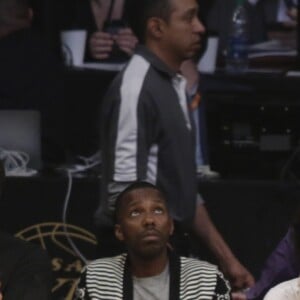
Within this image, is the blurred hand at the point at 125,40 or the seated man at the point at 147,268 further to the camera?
the blurred hand at the point at 125,40

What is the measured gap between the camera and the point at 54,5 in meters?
8.18

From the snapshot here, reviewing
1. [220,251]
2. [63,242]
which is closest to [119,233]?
[220,251]

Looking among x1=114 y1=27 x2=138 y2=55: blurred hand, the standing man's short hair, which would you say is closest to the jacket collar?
the standing man's short hair

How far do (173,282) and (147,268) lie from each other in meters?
0.12

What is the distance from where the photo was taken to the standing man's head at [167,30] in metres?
6.05

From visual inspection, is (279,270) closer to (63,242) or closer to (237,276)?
(237,276)


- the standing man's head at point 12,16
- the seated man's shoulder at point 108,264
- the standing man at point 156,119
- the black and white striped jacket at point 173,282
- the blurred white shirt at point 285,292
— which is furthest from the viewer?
the standing man's head at point 12,16

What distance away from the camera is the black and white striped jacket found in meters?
5.57

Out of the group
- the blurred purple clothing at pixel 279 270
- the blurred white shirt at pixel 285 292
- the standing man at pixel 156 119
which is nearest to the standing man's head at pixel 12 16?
the standing man at pixel 156 119

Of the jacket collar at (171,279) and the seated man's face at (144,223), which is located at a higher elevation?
the seated man's face at (144,223)

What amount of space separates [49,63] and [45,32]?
1.15 ft

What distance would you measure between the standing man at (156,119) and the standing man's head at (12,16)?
1680 millimetres

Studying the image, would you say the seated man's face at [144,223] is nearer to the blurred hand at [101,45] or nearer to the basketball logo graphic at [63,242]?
the basketball logo graphic at [63,242]

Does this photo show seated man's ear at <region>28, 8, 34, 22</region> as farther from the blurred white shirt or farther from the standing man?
the blurred white shirt
